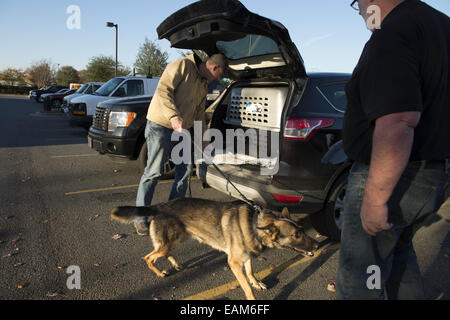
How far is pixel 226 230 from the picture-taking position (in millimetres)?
2936

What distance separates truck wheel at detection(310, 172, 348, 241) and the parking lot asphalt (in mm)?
212

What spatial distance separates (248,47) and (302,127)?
1229 mm

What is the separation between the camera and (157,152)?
3609mm

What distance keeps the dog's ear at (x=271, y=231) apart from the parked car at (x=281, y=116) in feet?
1.56

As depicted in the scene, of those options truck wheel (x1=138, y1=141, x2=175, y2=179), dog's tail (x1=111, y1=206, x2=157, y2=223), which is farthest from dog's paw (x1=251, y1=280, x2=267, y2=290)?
truck wheel (x1=138, y1=141, x2=175, y2=179)

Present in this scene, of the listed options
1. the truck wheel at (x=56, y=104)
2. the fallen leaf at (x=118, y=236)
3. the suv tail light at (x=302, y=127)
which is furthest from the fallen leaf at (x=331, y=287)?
the truck wheel at (x=56, y=104)

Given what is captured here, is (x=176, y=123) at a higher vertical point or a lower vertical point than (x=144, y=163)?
higher

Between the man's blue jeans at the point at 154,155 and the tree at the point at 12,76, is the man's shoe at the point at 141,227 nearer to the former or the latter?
the man's blue jeans at the point at 154,155

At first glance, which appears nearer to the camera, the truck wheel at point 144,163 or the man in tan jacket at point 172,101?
the man in tan jacket at point 172,101

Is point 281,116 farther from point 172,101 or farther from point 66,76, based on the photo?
point 66,76

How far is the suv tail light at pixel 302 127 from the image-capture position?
3.10 metres
